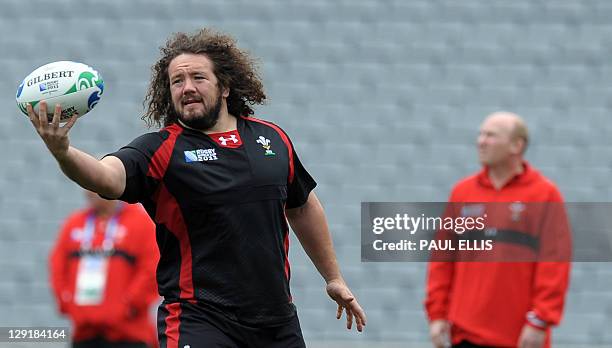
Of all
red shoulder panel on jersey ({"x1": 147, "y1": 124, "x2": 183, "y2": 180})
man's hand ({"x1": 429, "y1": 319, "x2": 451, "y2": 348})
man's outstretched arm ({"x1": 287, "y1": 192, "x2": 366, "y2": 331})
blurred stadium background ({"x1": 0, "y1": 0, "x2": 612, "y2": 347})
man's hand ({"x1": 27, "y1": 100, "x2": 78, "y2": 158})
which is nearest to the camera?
man's hand ({"x1": 27, "y1": 100, "x2": 78, "y2": 158})

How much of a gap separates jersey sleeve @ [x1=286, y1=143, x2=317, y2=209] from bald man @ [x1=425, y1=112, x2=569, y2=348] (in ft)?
6.00

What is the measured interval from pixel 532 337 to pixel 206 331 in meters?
2.48

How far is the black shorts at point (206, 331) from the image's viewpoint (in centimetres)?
495

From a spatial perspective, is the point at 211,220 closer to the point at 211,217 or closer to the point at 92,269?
the point at 211,217

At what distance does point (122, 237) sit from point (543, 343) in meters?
3.43

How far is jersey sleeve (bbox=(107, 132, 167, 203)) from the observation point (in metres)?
4.89

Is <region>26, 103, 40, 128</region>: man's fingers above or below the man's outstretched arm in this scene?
above

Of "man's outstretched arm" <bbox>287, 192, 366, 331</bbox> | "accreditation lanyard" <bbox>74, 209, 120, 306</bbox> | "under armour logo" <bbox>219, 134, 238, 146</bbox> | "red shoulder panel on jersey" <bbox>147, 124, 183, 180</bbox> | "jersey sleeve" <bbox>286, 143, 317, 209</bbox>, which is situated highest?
"under armour logo" <bbox>219, 134, 238, 146</bbox>

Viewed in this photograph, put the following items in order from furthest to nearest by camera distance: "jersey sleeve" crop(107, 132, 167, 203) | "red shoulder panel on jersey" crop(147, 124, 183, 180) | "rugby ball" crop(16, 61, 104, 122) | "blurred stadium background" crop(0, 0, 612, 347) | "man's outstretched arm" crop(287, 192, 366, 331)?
"blurred stadium background" crop(0, 0, 612, 347)
"man's outstretched arm" crop(287, 192, 366, 331)
"red shoulder panel on jersey" crop(147, 124, 183, 180)
"jersey sleeve" crop(107, 132, 167, 203)
"rugby ball" crop(16, 61, 104, 122)

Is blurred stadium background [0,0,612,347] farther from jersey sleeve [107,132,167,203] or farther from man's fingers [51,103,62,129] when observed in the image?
man's fingers [51,103,62,129]

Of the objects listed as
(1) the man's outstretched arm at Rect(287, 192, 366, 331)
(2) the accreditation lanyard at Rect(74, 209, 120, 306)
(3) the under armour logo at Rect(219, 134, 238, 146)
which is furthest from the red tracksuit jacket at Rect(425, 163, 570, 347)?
(2) the accreditation lanyard at Rect(74, 209, 120, 306)

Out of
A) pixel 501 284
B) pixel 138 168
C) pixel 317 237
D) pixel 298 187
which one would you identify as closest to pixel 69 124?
pixel 138 168

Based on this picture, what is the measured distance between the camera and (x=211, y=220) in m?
5.00

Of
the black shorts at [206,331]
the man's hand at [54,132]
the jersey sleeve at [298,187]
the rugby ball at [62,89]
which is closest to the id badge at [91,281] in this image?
the jersey sleeve at [298,187]
